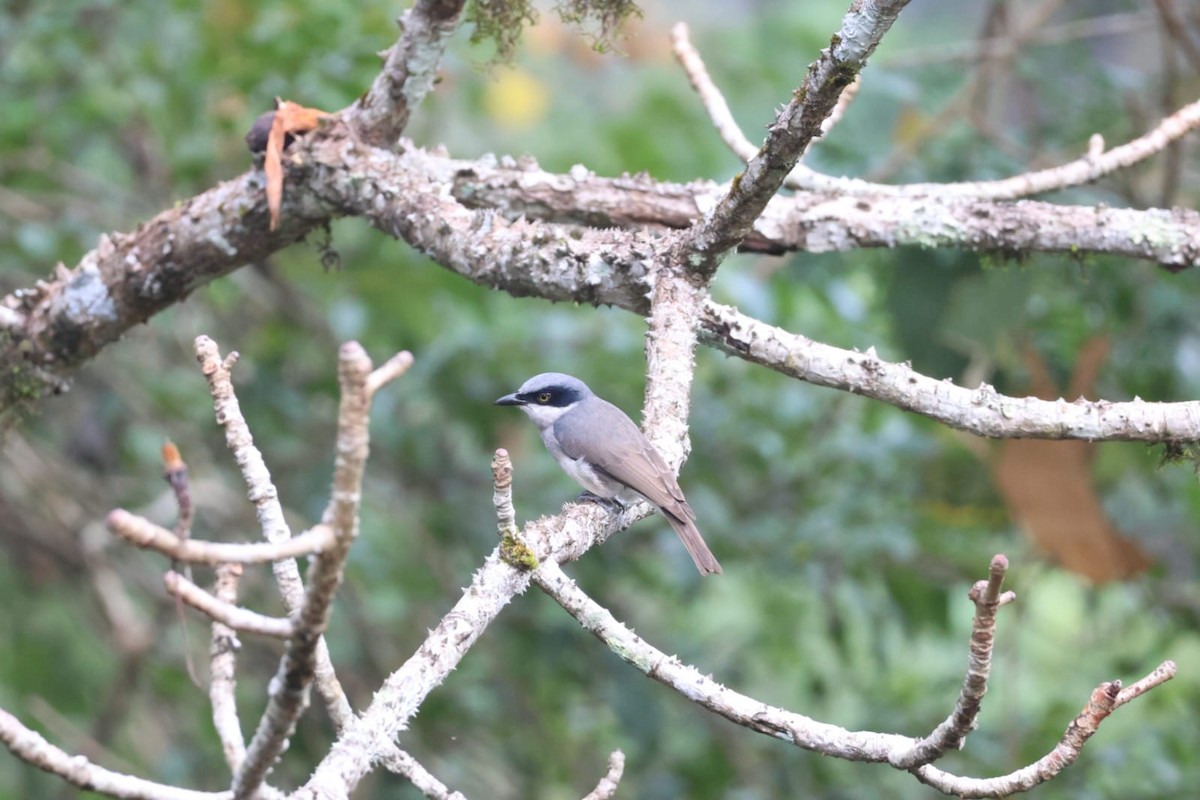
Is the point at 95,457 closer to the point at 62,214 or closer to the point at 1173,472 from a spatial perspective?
the point at 62,214

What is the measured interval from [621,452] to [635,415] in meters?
2.10

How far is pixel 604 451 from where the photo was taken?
149 inches

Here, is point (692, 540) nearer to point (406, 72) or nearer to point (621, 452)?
point (621, 452)

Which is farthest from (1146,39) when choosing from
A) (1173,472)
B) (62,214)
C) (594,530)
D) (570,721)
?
(594,530)

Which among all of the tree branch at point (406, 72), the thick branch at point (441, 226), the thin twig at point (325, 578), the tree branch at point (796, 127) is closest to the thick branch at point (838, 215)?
the thick branch at point (441, 226)

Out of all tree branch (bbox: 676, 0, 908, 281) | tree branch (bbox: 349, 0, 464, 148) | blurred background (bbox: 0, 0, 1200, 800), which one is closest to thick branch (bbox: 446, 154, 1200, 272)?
tree branch (bbox: 349, 0, 464, 148)

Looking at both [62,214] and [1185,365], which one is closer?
[1185,365]

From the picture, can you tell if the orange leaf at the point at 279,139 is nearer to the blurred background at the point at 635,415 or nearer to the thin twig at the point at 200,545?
the blurred background at the point at 635,415

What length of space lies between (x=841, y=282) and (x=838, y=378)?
270 cm

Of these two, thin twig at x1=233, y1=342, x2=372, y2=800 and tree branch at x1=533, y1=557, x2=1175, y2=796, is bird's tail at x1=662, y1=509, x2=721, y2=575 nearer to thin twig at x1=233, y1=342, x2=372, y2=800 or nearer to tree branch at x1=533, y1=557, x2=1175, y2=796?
tree branch at x1=533, y1=557, x2=1175, y2=796

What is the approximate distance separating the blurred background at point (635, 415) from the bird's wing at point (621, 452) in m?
1.12

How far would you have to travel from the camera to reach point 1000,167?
15.4 ft

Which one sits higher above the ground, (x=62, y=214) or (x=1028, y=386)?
(x=1028, y=386)

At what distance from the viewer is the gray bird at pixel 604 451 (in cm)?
333
